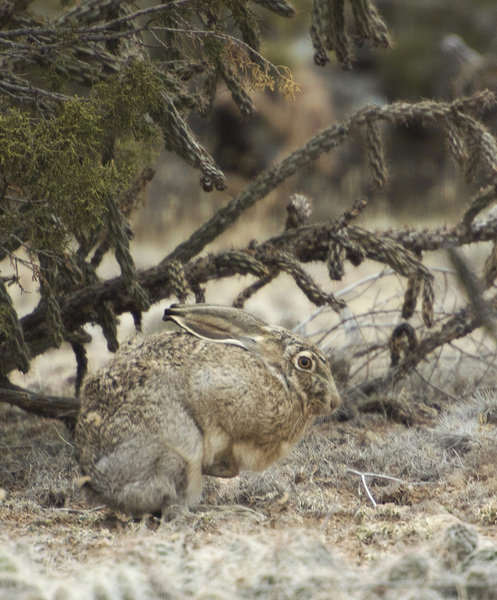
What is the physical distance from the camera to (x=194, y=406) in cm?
409

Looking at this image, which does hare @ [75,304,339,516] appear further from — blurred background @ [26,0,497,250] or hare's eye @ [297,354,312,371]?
blurred background @ [26,0,497,250]

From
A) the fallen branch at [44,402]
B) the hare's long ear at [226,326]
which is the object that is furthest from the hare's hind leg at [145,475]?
the fallen branch at [44,402]

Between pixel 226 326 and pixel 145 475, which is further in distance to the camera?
pixel 226 326

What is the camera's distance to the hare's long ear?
4.37 metres

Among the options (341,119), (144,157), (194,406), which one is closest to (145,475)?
(194,406)

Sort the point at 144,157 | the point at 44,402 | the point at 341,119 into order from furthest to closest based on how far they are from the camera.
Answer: the point at 341,119, the point at 144,157, the point at 44,402

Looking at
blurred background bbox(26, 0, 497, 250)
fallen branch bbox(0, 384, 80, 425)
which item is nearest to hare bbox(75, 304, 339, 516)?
fallen branch bbox(0, 384, 80, 425)

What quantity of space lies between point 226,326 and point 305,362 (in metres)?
0.47

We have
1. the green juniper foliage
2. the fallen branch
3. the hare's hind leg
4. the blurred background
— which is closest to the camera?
the hare's hind leg

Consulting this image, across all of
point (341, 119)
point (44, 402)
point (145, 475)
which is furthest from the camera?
point (341, 119)

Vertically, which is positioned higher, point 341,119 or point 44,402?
point 341,119

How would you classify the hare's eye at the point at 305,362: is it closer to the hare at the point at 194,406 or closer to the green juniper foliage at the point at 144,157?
the hare at the point at 194,406

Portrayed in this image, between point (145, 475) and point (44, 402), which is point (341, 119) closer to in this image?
point (44, 402)

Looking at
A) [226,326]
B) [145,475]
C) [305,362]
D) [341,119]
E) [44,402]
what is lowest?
→ [145,475]
